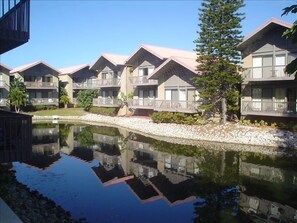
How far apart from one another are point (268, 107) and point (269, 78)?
2.49 m

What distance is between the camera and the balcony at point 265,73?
27.1 m

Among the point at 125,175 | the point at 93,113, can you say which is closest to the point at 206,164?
the point at 125,175

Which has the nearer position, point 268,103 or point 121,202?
point 121,202

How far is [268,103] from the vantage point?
27.8m

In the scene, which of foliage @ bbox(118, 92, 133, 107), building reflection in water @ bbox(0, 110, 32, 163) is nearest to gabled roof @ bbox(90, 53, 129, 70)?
foliage @ bbox(118, 92, 133, 107)

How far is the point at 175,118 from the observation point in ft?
109

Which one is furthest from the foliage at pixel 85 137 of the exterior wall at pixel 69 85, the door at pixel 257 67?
the exterior wall at pixel 69 85

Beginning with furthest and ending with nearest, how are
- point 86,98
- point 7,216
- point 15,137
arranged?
point 86,98 < point 15,137 < point 7,216

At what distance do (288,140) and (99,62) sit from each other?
1385 inches

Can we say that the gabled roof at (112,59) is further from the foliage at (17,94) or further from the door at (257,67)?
the door at (257,67)

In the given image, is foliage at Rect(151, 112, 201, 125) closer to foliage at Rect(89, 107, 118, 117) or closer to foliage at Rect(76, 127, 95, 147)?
foliage at Rect(76, 127, 95, 147)

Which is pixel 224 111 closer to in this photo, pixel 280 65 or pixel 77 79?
pixel 280 65

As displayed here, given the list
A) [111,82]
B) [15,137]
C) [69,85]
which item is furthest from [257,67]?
[69,85]

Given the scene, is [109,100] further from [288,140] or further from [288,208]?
[288,208]
